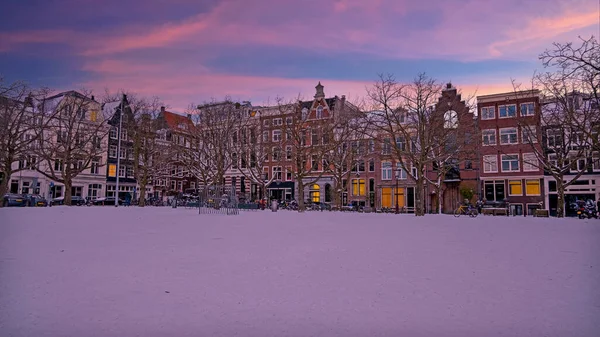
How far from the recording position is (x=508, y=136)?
52.1 metres

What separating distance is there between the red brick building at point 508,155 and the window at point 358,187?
16.5 meters

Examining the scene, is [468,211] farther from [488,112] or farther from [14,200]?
[14,200]

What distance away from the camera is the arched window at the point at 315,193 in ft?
212

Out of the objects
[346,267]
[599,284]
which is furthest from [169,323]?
[599,284]

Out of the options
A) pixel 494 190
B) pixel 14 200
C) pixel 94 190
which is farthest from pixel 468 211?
pixel 94 190

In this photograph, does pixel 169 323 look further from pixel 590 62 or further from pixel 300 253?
pixel 590 62

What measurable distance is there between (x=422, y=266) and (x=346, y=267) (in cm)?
161

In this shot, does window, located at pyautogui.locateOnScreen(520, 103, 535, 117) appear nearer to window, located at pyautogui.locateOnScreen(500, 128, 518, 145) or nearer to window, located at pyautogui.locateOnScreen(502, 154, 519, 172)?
window, located at pyautogui.locateOnScreen(500, 128, 518, 145)

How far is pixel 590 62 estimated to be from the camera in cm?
2075

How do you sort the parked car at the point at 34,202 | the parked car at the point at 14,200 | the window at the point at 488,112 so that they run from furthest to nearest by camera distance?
the window at the point at 488,112
the parked car at the point at 34,202
the parked car at the point at 14,200

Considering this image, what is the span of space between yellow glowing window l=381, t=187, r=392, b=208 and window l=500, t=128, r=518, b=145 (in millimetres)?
15889

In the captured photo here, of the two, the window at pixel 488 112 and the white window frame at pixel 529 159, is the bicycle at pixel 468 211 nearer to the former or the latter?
the white window frame at pixel 529 159

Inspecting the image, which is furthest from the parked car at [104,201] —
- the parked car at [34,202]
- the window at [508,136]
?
the window at [508,136]

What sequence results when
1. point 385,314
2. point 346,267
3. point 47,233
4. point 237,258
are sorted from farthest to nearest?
point 47,233, point 237,258, point 346,267, point 385,314
